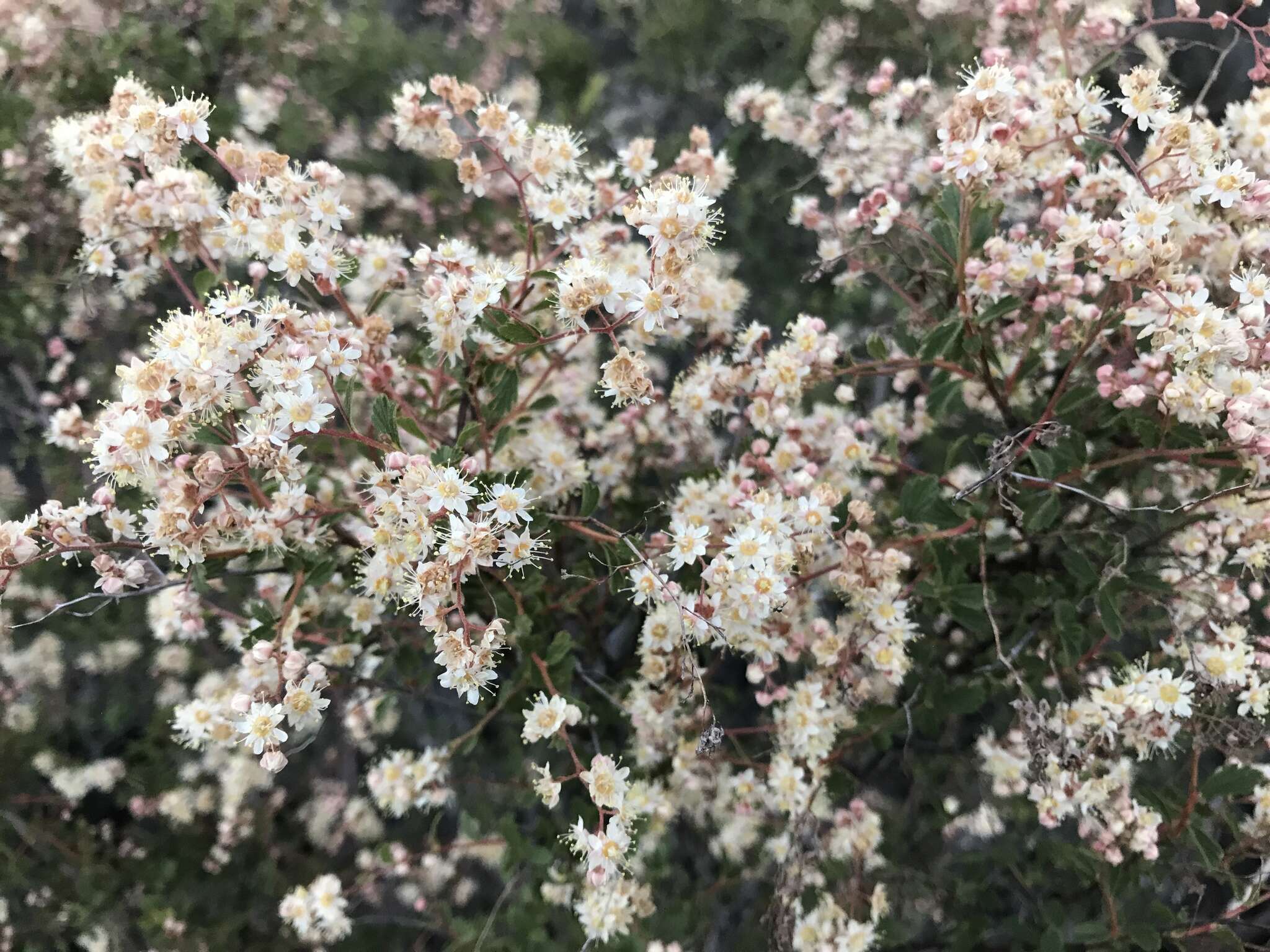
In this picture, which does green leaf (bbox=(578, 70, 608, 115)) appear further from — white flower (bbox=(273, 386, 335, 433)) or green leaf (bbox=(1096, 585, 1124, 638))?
green leaf (bbox=(1096, 585, 1124, 638))

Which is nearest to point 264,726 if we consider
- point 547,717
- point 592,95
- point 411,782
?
point 547,717

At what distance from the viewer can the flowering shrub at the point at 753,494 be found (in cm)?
108

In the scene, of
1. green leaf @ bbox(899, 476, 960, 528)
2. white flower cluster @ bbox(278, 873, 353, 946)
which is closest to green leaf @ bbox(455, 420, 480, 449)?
green leaf @ bbox(899, 476, 960, 528)

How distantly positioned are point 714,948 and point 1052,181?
210 cm

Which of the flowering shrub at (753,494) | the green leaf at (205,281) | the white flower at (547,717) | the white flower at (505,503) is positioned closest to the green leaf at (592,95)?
the flowering shrub at (753,494)

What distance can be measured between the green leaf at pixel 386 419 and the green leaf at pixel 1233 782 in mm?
1433

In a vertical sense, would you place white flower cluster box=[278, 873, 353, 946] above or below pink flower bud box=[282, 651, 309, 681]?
below

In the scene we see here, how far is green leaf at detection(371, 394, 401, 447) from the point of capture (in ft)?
3.59

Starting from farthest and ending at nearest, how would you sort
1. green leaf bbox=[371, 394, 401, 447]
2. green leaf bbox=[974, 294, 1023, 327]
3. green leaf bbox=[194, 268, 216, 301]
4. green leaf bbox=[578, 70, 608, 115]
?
green leaf bbox=[578, 70, 608, 115] < green leaf bbox=[194, 268, 216, 301] < green leaf bbox=[974, 294, 1023, 327] < green leaf bbox=[371, 394, 401, 447]

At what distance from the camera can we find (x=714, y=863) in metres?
2.49

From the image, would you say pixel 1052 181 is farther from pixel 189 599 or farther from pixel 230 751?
pixel 230 751

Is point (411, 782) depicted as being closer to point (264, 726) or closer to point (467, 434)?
point (264, 726)

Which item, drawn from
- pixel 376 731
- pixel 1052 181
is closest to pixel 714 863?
pixel 376 731

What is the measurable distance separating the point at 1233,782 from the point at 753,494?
3.04 feet
